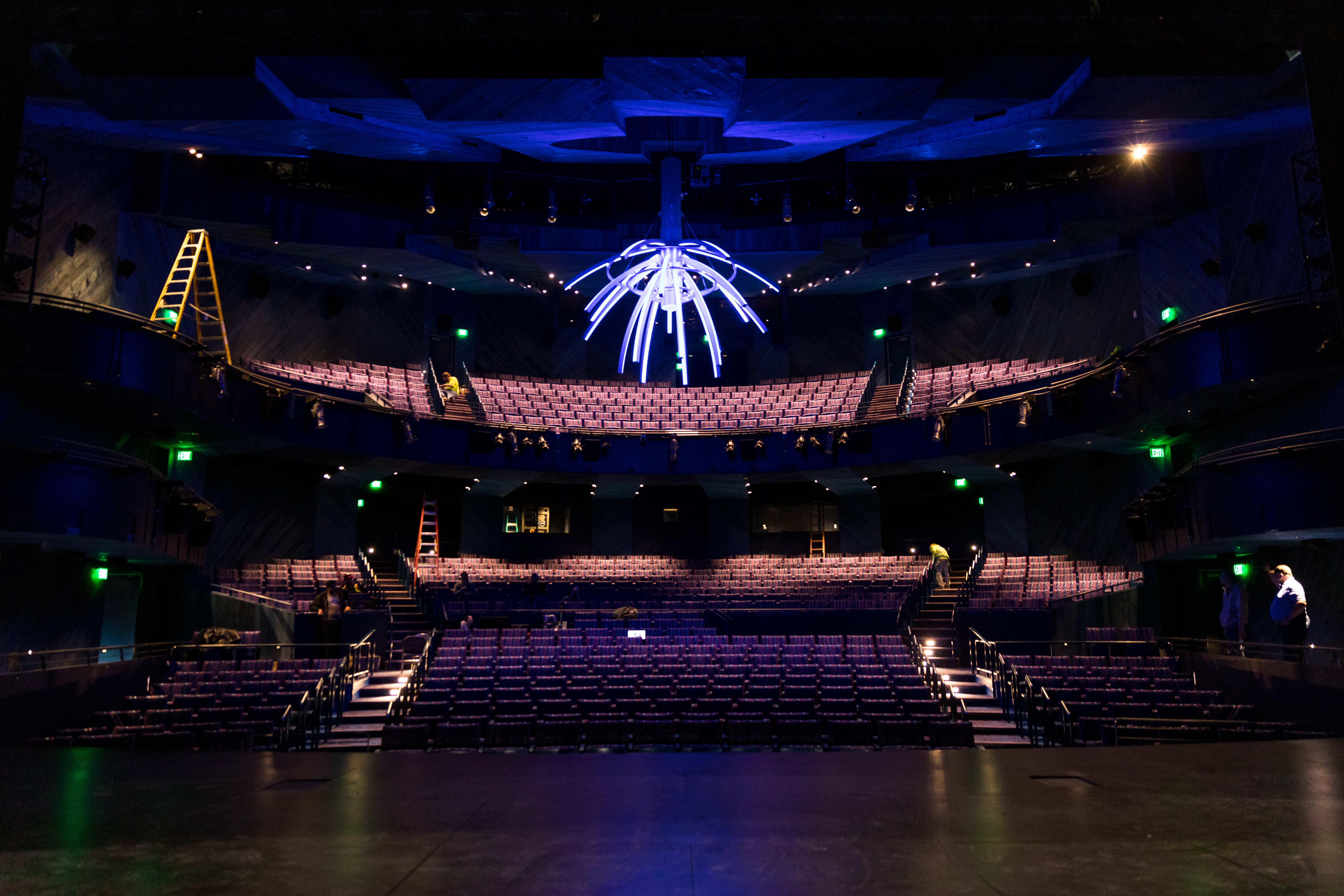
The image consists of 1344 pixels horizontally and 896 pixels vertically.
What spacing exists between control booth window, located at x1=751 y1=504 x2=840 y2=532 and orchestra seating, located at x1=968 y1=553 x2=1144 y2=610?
6072 mm

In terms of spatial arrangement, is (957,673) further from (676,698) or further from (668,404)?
(668,404)

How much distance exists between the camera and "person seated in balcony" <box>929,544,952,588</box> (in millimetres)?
21891

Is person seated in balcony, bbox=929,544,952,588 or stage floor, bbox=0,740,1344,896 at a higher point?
person seated in balcony, bbox=929,544,952,588

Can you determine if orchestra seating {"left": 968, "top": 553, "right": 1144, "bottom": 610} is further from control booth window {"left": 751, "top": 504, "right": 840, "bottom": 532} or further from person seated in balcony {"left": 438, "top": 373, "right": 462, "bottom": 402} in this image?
person seated in balcony {"left": 438, "top": 373, "right": 462, "bottom": 402}

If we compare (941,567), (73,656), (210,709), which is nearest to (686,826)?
(210,709)

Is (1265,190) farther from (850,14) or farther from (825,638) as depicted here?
(850,14)

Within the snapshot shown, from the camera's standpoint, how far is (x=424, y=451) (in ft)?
Answer: 81.9

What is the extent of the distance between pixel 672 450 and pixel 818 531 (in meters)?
6.61

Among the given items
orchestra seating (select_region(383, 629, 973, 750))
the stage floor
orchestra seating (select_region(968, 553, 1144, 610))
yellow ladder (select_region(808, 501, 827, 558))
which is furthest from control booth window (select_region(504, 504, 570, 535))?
the stage floor

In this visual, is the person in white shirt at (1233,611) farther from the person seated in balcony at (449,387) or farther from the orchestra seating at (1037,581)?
the person seated in balcony at (449,387)

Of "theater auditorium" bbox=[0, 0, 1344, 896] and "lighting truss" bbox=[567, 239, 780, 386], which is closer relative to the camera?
"theater auditorium" bbox=[0, 0, 1344, 896]

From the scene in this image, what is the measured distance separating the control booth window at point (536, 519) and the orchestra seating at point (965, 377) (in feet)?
39.4

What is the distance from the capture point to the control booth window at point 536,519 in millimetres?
30156

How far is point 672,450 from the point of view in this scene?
27062 mm
